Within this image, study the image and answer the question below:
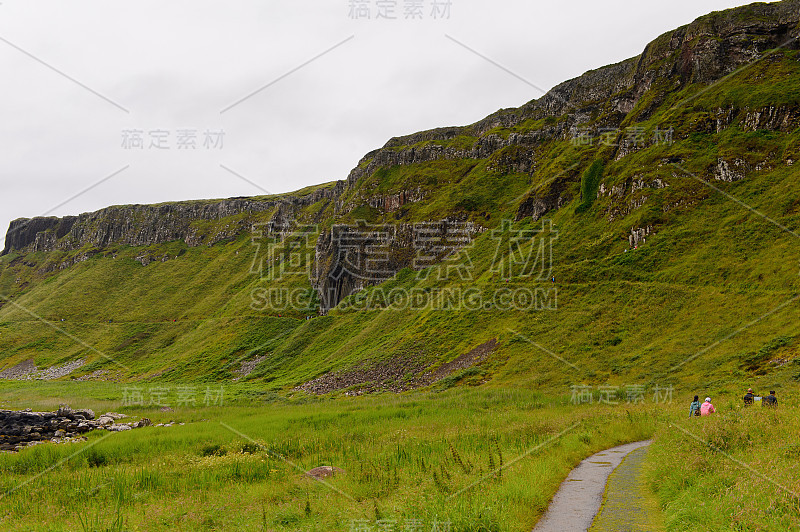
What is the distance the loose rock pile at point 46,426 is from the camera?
104ft

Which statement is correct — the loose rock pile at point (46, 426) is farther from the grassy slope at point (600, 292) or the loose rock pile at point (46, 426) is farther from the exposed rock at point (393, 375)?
the grassy slope at point (600, 292)

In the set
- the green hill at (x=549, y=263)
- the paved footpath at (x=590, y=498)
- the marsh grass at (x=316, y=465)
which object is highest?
the green hill at (x=549, y=263)

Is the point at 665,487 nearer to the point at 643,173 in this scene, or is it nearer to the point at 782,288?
the point at 782,288

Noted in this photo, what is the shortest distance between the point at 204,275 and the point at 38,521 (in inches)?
6430

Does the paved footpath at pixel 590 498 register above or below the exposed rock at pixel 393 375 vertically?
above

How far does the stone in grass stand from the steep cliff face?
6113 centimetres

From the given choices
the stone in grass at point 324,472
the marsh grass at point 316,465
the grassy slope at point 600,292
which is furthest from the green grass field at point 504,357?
the stone in grass at point 324,472

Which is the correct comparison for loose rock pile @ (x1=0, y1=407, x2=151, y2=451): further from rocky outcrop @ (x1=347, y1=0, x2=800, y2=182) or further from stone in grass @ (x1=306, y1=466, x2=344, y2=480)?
rocky outcrop @ (x1=347, y1=0, x2=800, y2=182)

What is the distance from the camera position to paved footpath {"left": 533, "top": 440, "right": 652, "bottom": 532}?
9.63 m

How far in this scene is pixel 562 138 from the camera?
349 feet

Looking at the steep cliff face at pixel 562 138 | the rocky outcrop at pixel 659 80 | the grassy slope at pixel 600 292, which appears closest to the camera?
the grassy slope at pixel 600 292

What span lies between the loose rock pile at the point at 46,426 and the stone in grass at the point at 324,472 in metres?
25.6

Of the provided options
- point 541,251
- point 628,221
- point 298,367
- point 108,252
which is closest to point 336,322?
point 298,367

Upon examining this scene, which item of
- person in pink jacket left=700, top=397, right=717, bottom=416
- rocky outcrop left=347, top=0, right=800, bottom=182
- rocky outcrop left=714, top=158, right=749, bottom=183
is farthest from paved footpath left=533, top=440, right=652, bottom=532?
rocky outcrop left=347, top=0, right=800, bottom=182
